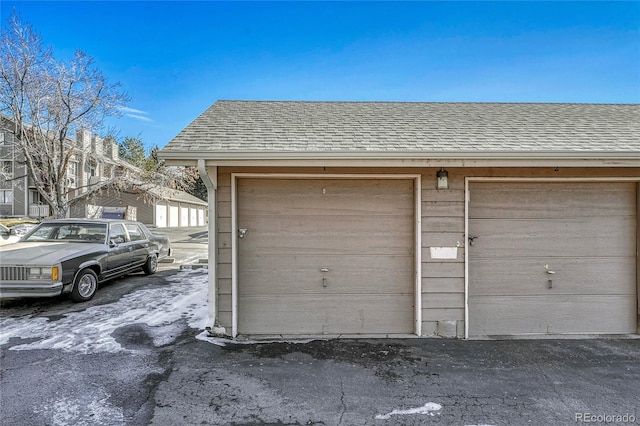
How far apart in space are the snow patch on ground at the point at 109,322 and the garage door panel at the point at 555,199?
14.0 feet

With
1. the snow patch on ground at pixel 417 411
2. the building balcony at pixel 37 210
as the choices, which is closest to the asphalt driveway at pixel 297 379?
the snow patch on ground at pixel 417 411

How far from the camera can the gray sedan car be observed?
495 cm

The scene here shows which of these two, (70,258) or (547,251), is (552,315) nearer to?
(547,251)

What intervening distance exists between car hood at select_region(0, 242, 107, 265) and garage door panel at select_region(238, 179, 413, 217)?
3.70 meters

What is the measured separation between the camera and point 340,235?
4227 millimetres

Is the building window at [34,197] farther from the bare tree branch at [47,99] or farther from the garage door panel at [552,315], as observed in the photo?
the garage door panel at [552,315]

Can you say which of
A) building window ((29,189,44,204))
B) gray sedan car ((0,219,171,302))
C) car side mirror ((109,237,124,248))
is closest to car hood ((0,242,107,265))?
gray sedan car ((0,219,171,302))

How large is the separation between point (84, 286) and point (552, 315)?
730 centimetres

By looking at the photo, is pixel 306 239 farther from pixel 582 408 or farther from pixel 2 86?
pixel 2 86

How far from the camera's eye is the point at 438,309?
4.11 metres

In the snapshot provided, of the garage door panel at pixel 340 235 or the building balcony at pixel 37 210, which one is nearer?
the garage door panel at pixel 340 235

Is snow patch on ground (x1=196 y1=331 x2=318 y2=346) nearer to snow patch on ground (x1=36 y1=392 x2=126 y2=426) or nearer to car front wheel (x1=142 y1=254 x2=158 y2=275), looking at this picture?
snow patch on ground (x1=36 y1=392 x2=126 y2=426)

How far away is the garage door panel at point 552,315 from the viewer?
4.21 metres

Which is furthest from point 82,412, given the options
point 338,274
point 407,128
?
point 407,128
